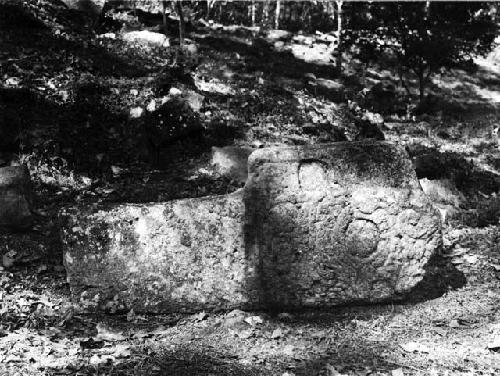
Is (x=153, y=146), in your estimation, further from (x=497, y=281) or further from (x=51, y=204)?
(x=497, y=281)

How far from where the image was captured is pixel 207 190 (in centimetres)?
651

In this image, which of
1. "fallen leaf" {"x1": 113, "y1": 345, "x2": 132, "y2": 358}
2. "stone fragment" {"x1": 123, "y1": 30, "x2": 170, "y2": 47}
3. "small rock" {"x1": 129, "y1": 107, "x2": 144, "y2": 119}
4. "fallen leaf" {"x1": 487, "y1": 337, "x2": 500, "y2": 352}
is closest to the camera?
"fallen leaf" {"x1": 113, "y1": 345, "x2": 132, "y2": 358}

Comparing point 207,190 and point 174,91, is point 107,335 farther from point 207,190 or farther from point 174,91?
point 174,91

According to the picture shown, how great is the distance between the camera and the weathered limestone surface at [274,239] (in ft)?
12.2

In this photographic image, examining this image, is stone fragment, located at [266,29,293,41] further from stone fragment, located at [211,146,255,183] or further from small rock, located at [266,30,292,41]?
stone fragment, located at [211,146,255,183]

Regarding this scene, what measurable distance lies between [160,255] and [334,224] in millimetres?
1146

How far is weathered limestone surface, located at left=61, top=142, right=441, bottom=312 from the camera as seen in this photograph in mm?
3723

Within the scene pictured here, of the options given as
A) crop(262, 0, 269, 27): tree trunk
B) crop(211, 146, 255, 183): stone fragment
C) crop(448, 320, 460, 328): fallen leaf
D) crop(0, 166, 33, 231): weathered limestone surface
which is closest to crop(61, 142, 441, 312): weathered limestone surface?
crop(448, 320, 460, 328): fallen leaf

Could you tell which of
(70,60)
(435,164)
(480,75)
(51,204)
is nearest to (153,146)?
(51,204)

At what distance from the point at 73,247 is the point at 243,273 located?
43.6 inches

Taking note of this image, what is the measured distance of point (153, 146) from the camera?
7.34 metres

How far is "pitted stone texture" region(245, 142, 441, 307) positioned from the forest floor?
19 cm

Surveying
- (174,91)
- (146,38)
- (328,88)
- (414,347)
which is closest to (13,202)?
(414,347)

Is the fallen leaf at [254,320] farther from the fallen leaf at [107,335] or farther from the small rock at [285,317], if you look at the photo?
the fallen leaf at [107,335]
